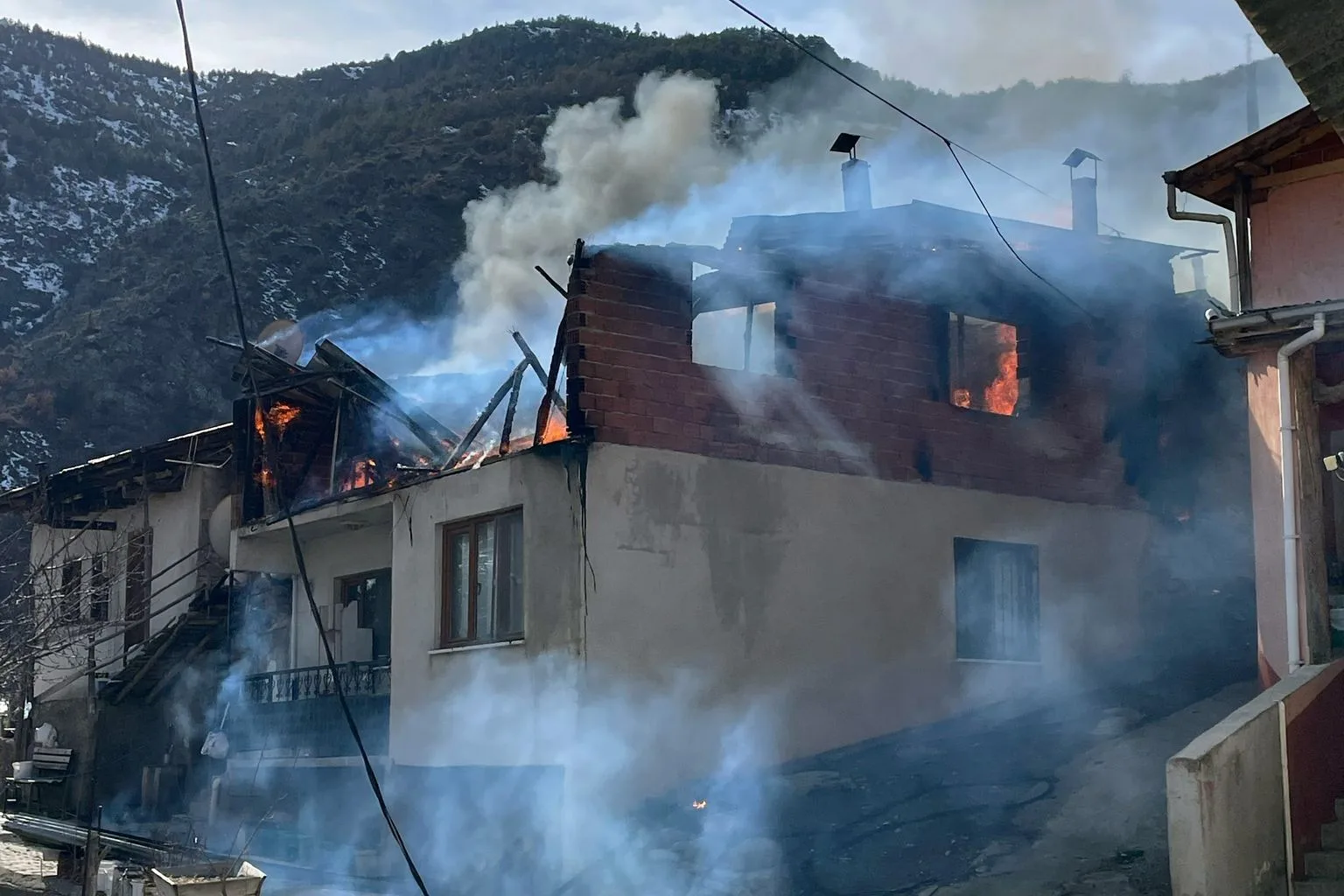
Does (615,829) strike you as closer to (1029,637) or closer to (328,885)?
(328,885)

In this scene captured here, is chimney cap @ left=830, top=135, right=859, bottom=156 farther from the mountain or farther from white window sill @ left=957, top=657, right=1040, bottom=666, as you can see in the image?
the mountain

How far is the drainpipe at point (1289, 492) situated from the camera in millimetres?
11383

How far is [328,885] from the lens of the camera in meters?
13.9

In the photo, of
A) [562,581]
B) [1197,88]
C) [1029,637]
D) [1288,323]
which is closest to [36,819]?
[562,581]

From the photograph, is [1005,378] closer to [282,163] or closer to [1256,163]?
[1256,163]

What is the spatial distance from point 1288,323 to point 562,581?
22.8 ft

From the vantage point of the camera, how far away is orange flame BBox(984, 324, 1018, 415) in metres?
18.3

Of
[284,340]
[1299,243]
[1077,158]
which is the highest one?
[1077,158]

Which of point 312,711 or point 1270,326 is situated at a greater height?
point 1270,326

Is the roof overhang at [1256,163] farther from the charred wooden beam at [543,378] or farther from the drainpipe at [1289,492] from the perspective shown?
the charred wooden beam at [543,378]

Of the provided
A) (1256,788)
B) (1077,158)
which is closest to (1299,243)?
(1256,788)

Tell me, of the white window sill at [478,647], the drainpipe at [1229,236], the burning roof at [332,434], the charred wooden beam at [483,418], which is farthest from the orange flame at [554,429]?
the drainpipe at [1229,236]

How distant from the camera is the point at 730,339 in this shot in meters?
18.3

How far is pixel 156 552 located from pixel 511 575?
38.1 ft
